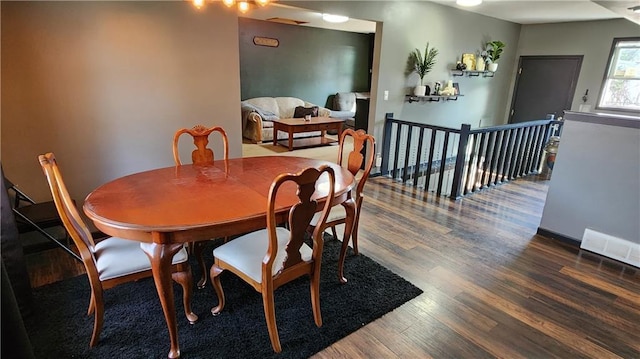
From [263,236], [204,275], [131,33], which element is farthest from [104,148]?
[263,236]

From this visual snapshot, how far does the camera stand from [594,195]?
9.50ft

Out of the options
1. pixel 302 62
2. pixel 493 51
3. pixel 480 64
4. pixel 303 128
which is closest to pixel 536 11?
pixel 493 51

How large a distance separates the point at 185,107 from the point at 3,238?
1.67m

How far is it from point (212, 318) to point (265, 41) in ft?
22.2

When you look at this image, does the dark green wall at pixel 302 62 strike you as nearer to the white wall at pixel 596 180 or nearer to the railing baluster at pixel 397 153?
the railing baluster at pixel 397 153

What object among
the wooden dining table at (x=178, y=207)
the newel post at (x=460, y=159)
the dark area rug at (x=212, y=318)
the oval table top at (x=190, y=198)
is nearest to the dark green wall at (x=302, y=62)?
the newel post at (x=460, y=159)

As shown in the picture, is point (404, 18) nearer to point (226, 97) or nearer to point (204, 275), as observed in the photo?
point (226, 97)

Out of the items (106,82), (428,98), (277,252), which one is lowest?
(277,252)

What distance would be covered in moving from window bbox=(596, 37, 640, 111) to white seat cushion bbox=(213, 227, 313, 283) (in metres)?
6.35

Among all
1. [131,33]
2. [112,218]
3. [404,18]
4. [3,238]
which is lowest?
[3,238]

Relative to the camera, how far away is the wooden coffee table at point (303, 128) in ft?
20.9

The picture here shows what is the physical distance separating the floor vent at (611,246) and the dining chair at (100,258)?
3184 mm

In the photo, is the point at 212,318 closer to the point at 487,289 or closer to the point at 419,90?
the point at 487,289

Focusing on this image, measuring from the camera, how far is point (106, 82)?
2695 mm
